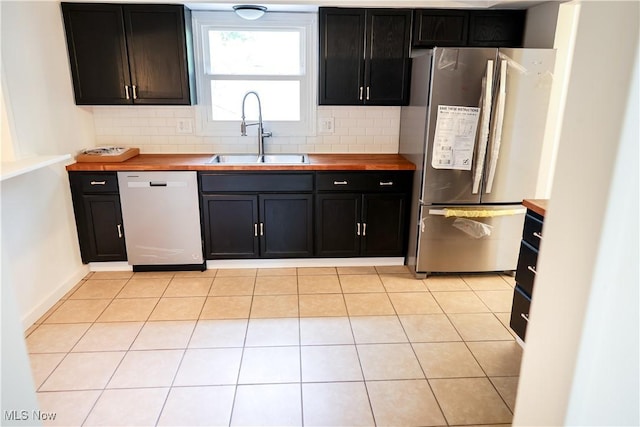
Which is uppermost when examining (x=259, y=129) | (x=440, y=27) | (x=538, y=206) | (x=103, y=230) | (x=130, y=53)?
(x=440, y=27)

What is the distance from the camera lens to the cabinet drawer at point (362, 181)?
3.21 metres

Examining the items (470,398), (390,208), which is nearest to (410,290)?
(390,208)

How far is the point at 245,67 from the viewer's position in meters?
3.50

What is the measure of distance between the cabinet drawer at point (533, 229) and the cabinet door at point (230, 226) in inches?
75.1

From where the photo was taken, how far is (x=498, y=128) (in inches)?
114

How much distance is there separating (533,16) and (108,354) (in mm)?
3713

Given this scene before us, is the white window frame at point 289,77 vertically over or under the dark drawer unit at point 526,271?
over

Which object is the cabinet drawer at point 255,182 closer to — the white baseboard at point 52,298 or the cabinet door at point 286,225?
the cabinet door at point 286,225

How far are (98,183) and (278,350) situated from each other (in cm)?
190

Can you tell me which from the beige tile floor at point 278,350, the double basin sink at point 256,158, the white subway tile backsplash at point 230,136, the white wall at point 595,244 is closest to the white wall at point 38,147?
the beige tile floor at point 278,350

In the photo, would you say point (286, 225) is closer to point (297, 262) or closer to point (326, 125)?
point (297, 262)

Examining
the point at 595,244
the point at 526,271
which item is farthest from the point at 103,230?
the point at 595,244

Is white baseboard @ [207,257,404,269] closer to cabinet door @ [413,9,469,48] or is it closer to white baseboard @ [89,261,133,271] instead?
white baseboard @ [89,261,133,271]

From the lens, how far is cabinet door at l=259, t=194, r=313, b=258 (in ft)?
10.7
